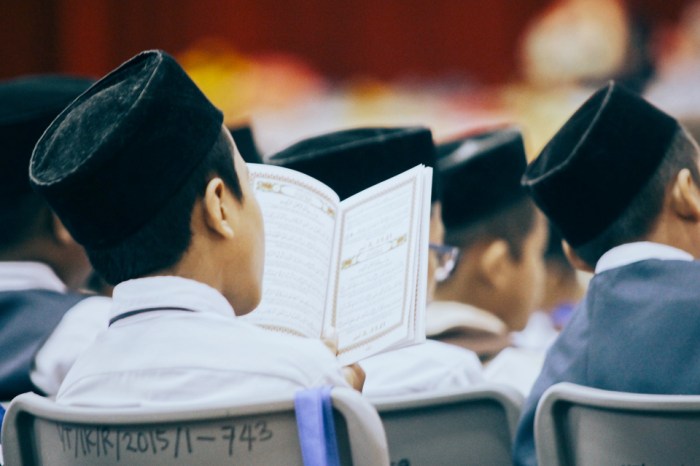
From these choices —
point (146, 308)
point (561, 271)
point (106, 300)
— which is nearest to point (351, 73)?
point (561, 271)

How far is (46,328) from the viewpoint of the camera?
1.61m

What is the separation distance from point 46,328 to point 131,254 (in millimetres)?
598

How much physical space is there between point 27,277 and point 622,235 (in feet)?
3.18

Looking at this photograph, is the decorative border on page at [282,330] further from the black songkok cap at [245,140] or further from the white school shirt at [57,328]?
the black songkok cap at [245,140]

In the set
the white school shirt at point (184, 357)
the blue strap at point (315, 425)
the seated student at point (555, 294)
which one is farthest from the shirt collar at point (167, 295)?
the seated student at point (555, 294)

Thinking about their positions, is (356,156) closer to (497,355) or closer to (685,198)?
(685,198)

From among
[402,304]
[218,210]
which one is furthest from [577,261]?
[218,210]

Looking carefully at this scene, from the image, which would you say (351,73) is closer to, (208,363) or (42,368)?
(42,368)

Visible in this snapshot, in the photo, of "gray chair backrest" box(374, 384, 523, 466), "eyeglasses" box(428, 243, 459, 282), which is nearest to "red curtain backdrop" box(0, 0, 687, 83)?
"eyeglasses" box(428, 243, 459, 282)

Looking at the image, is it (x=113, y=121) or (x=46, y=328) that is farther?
(x=46, y=328)

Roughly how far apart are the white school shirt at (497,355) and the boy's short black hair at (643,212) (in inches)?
19.1

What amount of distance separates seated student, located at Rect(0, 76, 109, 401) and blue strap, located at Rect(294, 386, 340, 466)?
0.79m

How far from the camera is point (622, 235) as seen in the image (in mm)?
1483

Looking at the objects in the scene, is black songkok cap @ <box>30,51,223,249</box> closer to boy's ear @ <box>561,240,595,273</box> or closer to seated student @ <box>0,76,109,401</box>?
seated student @ <box>0,76,109,401</box>
